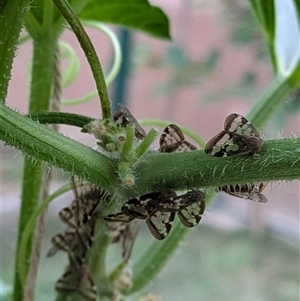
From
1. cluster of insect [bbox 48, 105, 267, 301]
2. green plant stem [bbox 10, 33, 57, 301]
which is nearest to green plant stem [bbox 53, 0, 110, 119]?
cluster of insect [bbox 48, 105, 267, 301]

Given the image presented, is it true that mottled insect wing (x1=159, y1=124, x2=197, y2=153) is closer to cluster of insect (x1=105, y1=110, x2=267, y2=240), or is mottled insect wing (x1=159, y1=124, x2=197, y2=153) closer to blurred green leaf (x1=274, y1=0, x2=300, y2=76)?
cluster of insect (x1=105, y1=110, x2=267, y2=240)

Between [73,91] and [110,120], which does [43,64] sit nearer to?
[110,120]

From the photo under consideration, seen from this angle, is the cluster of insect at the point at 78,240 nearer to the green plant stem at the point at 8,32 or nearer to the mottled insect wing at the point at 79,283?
the mottled insect wing at the point at 79,283

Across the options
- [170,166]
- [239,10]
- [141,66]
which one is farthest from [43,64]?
[141,66]

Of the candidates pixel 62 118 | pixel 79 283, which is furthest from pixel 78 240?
pixel 62 118

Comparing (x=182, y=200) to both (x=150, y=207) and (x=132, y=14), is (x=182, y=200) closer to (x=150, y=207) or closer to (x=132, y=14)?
(x=150, y=207)

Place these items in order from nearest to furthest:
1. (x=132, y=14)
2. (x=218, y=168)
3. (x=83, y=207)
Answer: (x=218, y=168)
(x=83, y=207)
(x=132, y=14)

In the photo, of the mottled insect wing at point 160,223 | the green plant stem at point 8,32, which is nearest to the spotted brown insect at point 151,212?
the mottled insect wing at point 160,223
